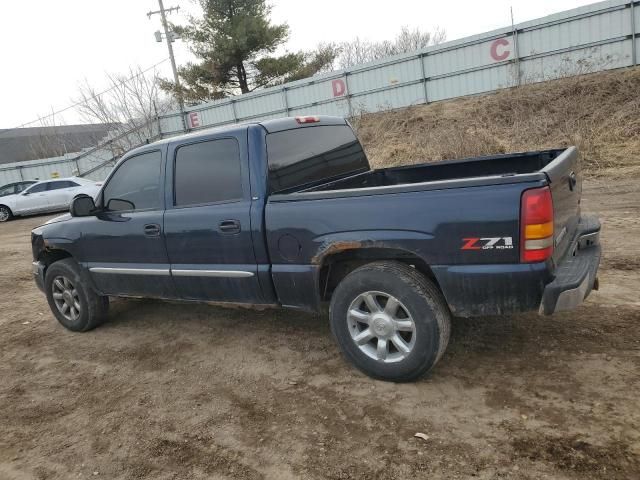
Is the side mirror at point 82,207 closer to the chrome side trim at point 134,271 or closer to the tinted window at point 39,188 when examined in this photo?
the chrome side trim at point 134,271

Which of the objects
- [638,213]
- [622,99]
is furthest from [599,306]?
[622,99]

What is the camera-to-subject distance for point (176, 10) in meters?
29.4

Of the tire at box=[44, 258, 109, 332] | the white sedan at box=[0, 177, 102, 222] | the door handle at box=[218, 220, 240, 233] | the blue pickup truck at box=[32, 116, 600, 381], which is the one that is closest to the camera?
the blue pickup truck at box=[32, 116, 600, 381]

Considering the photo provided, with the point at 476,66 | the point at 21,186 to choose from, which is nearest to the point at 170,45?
the point at 21,186

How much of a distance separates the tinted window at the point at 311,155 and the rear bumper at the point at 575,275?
1992mm

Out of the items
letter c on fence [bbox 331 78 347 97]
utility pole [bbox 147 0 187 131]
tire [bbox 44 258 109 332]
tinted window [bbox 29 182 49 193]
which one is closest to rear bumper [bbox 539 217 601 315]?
tire [bbox 44 258 109 332]

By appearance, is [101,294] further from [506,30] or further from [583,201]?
[506,30]

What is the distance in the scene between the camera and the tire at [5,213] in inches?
755

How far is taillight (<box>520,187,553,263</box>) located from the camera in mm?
2809

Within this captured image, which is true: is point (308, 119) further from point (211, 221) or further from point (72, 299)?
point (72, 299)

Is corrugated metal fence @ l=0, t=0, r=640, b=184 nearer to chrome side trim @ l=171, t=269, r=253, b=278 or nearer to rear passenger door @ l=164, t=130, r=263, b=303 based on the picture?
rear passenger door @ l=164, t=130, r=263, b=303

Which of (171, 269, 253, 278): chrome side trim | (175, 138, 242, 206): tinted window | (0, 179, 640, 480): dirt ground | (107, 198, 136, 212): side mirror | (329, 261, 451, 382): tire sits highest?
(175, 138, 242, 206): tinted window

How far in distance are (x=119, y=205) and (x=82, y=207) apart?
33 centimetres

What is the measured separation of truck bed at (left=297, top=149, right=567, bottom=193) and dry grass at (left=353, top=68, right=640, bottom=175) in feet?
25.3
